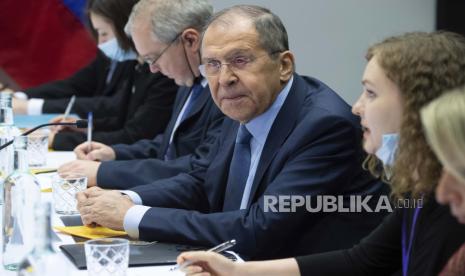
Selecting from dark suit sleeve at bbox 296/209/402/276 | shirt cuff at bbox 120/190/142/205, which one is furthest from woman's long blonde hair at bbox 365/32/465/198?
shirt cuff at bbox 120/190/142/205

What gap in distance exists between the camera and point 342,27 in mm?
3777

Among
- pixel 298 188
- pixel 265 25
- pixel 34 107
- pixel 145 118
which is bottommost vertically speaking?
pixel 34 107

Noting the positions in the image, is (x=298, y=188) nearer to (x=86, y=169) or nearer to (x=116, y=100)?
(x=86, y=169)

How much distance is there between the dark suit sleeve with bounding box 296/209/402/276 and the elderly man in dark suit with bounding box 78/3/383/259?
0.24 meters

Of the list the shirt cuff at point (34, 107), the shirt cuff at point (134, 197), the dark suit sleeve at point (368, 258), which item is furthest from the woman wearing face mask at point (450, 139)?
the shirt cuff at point (34, 107)

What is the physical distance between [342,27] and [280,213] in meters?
1.93

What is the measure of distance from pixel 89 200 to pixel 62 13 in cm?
393

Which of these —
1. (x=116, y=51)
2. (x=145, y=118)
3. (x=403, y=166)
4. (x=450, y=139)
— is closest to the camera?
(x=450, y=139)

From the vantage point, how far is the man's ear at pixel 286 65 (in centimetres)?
228

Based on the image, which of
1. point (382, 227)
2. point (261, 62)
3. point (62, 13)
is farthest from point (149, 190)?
point (62, 13)

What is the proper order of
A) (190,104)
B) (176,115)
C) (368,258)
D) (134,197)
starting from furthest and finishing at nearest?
(176,115), (190,104), (134,197), (368,258)

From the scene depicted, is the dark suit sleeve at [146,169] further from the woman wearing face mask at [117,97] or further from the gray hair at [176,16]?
the woman wearing face mask at [117,97]

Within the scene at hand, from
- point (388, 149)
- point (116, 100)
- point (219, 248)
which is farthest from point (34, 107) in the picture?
point (388, 149)

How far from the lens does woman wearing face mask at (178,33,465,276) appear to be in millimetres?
1587
